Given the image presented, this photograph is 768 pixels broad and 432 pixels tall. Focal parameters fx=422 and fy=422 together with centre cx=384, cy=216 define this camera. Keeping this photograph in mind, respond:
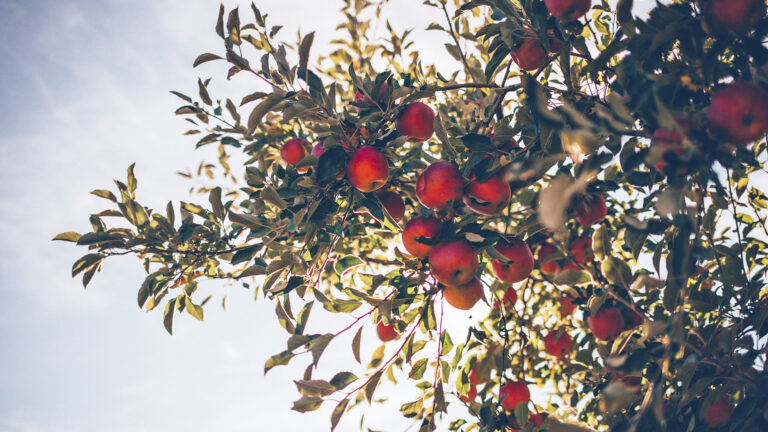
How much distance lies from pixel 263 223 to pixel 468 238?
88 cm

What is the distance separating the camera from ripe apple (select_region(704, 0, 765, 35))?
1217 millimetres

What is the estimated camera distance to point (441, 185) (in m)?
1.74

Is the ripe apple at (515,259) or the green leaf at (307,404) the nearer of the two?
the green leaf at (307,404)

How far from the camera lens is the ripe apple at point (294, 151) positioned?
101 inches

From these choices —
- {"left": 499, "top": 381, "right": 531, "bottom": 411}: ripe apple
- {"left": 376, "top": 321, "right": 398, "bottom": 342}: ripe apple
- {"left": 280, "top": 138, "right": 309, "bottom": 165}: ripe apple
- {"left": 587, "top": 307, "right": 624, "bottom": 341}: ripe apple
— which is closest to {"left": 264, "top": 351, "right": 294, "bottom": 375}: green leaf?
{"left": 376, "top": 321, "right": 398, "bottom": 342}: ripe apple

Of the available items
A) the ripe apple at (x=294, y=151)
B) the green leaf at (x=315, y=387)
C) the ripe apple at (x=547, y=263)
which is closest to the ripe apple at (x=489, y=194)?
the green leaf at (x=315, y=387)

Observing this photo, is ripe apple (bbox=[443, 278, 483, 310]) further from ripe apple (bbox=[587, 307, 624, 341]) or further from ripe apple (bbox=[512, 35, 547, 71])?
ripe apple (bbox=[512, 35, 547, 71])

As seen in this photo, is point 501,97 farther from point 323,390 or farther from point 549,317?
point 549,317

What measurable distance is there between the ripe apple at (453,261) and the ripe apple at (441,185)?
19cm

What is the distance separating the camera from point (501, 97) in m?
1.86

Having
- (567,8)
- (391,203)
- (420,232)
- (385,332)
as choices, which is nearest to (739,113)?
(567,8)

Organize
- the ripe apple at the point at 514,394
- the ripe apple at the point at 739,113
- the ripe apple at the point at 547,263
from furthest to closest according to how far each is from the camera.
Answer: the ripe apple at the point at 547,263 < the ripe apple at the point at 514,394 < the ripe apple at the point at 739,113

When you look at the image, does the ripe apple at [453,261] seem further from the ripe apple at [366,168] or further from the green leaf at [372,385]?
the green leaf at [372,385]

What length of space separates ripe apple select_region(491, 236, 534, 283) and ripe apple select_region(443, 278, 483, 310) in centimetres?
18
